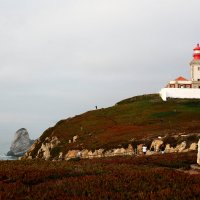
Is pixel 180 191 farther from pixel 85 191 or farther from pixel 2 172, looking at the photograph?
pixel 2 172

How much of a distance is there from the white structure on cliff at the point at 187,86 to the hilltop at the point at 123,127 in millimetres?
2274

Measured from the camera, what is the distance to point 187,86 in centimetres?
10250

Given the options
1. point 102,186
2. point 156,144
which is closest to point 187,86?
point 156,144

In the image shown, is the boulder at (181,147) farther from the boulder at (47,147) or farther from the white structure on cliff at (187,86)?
the white structure on cliff at (187,86)

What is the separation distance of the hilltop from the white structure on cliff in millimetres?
2274

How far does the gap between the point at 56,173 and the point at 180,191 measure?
5871 mm

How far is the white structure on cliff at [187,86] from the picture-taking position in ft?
320

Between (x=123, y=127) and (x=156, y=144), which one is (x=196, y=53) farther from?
(x=156, y=144)

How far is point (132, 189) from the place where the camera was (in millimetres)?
11648

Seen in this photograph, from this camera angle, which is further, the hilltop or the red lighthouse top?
the red lighthouse top

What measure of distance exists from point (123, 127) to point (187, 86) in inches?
1405

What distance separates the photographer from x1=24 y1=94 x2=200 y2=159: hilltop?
6058 cm

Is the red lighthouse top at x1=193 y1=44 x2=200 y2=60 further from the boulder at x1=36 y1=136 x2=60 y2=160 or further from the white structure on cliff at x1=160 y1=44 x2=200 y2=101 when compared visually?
the boulder at x1=36 y1=136 x2=60 y2=160

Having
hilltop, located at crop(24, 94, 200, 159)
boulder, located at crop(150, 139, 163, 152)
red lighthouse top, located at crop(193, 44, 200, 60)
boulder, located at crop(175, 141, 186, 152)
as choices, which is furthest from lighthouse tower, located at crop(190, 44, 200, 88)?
boulder, located at crop(175, 141, 186, 152)
